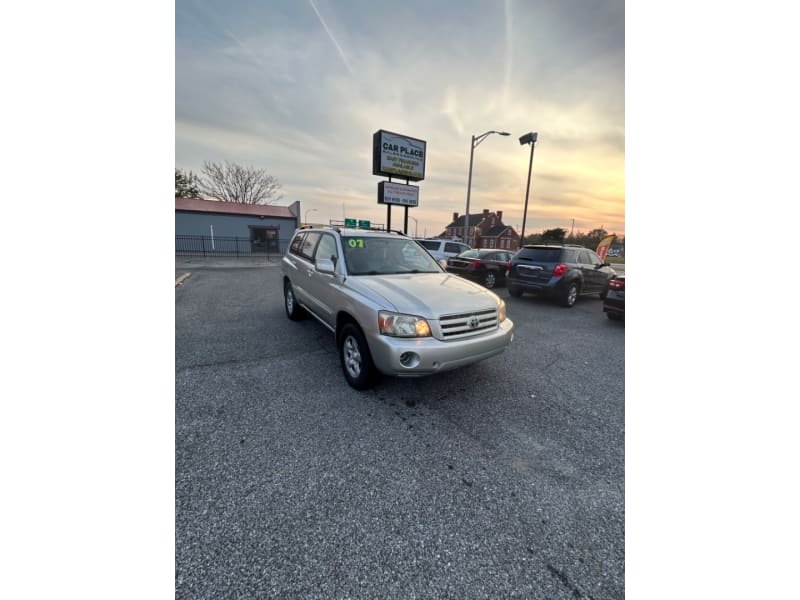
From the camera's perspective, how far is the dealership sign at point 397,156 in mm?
11461

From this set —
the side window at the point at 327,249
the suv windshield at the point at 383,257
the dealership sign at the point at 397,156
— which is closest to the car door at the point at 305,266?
the side window at the point at 327,249

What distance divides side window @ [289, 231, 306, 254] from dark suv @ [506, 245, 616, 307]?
5940mm

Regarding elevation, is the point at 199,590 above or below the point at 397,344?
below

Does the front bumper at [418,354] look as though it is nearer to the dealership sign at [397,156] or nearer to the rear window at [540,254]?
the rear window at [540,254]

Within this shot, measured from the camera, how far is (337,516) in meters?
1.89

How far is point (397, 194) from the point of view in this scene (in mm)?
11969

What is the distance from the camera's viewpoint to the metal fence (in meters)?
24.9

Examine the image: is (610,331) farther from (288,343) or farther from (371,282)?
(288,343)

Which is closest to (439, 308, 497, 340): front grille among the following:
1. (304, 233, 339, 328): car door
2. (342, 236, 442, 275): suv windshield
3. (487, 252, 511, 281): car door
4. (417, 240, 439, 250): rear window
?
(342, 236, 442, 275): suv windshield

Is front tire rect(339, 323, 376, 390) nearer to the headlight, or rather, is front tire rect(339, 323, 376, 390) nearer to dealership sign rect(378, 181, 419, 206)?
the headlight

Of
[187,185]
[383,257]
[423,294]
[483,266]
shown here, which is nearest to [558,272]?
[483,266]

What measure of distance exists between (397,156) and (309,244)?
8275 mm

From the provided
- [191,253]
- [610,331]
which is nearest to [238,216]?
[191,253]
